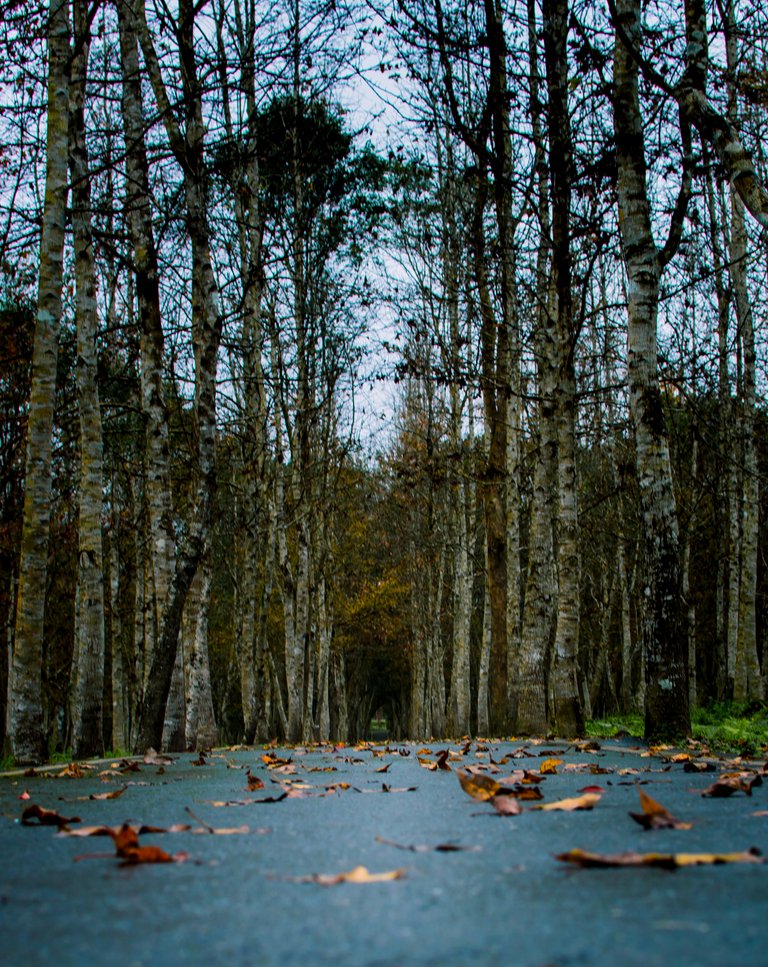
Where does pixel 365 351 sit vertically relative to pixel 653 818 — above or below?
above

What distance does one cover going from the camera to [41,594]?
865cm

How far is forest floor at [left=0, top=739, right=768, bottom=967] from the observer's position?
5.48ft

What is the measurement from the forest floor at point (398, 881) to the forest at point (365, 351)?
214 inches

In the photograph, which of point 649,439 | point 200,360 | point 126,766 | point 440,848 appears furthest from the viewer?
point 200,360

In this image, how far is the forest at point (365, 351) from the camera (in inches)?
380

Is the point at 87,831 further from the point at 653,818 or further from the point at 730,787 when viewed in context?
the point at 730,787

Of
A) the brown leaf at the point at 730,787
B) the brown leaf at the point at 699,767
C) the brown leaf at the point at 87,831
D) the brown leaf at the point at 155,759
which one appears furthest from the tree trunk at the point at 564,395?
the brown leaf at the point at 87,831

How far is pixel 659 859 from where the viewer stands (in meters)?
2.33

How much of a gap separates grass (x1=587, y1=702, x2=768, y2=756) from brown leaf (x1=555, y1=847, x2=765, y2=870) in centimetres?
575

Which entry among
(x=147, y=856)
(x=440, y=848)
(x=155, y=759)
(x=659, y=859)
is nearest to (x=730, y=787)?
(x=440, y=848)

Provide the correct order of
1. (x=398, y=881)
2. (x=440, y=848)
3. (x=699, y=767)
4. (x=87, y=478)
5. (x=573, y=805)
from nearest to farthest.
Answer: (x=398, y=881), (x=440, y=848), (x=573, y=805), (x=699, y=767), (x=87, y=478)

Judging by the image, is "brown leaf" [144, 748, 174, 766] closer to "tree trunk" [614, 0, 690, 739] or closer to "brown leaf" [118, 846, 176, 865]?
"tree trunk" [614, 0, 690, 739]

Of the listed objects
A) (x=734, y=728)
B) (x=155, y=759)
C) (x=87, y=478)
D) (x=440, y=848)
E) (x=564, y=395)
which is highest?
(x=564, y=395)

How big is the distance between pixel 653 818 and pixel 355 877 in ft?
3.95
